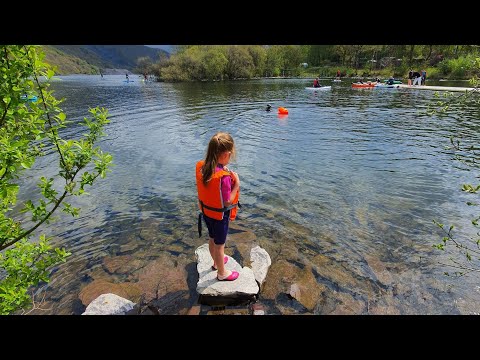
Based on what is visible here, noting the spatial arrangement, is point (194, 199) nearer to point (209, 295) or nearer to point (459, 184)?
point (209, 295)

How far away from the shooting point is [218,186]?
209 inches

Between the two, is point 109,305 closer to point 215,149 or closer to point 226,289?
point 226,289

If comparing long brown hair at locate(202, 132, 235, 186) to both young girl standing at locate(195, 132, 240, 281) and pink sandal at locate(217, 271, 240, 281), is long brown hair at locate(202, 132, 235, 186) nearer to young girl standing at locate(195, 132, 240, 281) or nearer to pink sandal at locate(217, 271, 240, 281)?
young girl standing at locate(195, 132, 240, 281)

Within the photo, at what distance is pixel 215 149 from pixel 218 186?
74cm

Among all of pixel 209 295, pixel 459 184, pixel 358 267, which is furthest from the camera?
pixel 459 184

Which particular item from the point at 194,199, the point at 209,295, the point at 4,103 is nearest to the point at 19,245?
the point at 4,103

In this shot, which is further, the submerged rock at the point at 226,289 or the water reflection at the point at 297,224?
the water reflection at the point at 297,224

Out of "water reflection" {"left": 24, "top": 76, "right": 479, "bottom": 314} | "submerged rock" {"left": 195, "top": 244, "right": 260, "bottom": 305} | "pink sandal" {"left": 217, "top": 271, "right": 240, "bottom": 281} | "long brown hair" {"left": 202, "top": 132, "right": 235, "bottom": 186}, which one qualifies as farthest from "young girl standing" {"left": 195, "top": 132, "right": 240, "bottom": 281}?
"water reflection" {"left": 24, "top": 76, "right": 479, "bottom": 314}

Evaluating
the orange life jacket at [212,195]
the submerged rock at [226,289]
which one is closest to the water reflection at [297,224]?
the submerged rock at [226,289]

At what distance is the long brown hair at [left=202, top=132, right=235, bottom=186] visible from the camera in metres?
5.00

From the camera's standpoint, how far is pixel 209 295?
19.8 ft

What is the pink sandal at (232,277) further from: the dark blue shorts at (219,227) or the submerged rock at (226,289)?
the dark blue shorts at (219,227)

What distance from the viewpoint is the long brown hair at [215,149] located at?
16.4ft
